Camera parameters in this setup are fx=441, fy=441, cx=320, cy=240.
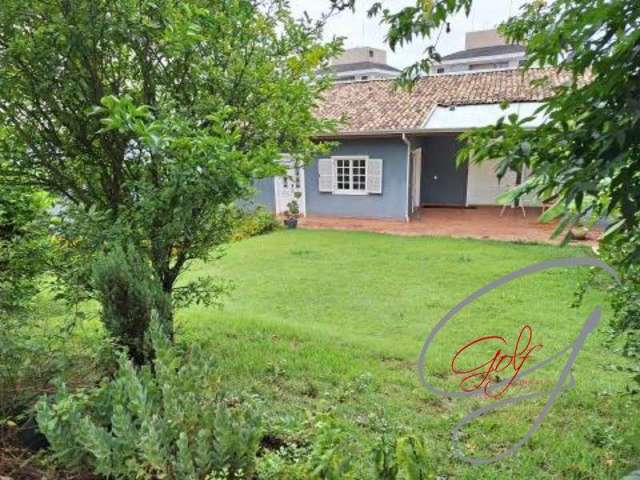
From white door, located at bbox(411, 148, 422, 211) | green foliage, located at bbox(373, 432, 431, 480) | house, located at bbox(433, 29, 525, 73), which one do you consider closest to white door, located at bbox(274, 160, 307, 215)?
white door, located at bbox(411, 148, 422, 211)

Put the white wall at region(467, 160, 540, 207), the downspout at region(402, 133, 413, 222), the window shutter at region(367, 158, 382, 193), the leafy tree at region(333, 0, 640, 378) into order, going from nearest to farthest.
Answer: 1. the leafy tree at region(333, 0, 640, 378)
2. the downspout at region(402, 133, 413, 222)
3. the window shutter at region(367, 158, 382, 193)
4. the white wall at region(467, 160, 540, 207)

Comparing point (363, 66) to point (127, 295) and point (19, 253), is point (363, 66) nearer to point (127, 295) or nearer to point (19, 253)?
point (19, 253)

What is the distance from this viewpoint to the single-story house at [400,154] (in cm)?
1240

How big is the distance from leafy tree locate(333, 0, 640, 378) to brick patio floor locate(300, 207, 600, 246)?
918 centimetres

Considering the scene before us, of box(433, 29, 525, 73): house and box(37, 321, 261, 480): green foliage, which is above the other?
box(433, 29, 525, 73): house

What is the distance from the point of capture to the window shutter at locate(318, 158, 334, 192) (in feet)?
43.9

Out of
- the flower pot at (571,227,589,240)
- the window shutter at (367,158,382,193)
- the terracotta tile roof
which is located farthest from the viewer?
the window shutter at (367,158,382,193)

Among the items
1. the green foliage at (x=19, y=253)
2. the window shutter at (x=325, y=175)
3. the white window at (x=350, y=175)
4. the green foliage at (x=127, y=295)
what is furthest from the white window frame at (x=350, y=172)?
the green foliage at (x=127, y=295)

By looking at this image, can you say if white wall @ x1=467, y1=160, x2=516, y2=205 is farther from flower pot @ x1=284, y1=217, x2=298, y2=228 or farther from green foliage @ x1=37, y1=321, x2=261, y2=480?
green foliage @ x1=37, y1=321, x2=261, y2=480

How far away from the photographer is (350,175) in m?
13.3

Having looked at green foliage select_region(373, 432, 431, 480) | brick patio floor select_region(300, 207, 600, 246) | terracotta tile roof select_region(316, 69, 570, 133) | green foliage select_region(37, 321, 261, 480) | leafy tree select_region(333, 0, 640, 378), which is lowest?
brick patio floor select_region(300, 207, 600, 246)

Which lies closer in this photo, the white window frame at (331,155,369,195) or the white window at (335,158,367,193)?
the white window frame at (331,155,369,195)

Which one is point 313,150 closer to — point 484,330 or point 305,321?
point 305,321

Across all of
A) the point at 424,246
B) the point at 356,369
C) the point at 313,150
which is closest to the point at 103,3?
the point at 313,150
